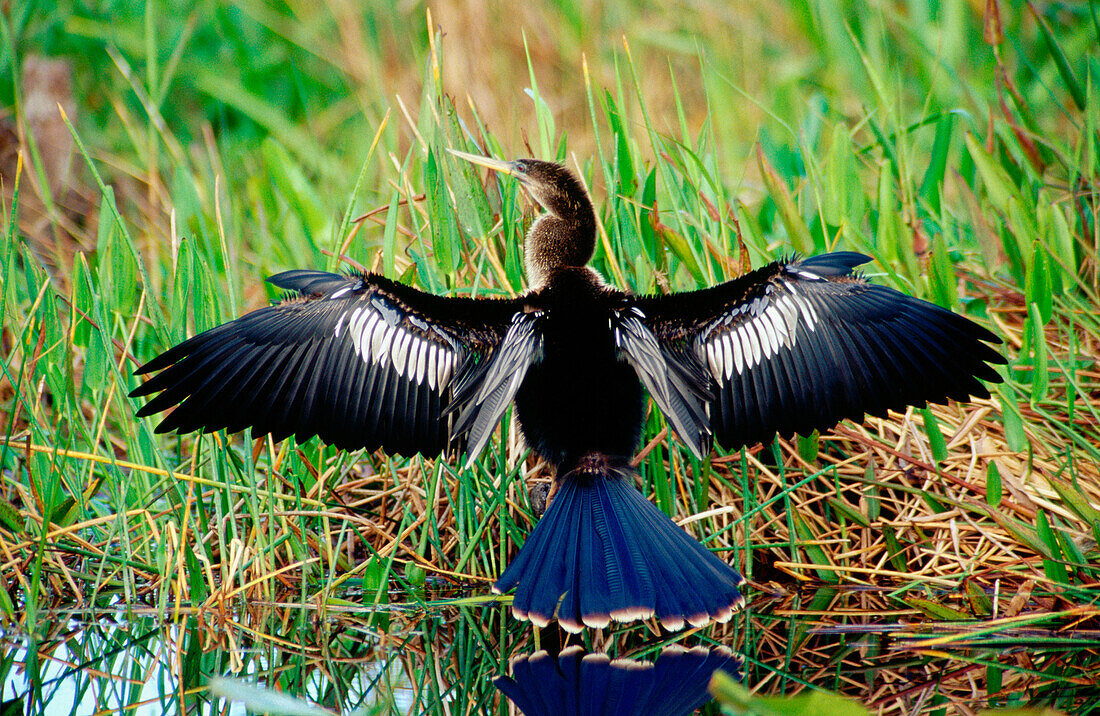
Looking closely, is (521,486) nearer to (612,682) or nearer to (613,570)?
(613,570)

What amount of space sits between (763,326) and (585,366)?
401mm

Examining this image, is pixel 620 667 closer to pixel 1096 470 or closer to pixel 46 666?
pixel 46 666

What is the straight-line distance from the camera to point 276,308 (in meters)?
2.38

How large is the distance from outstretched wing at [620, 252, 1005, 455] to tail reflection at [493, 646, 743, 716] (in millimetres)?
475

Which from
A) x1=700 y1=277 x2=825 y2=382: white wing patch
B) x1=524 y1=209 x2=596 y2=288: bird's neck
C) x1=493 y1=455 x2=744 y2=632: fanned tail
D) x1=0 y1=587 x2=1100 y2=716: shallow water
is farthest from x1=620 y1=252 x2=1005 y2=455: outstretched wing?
x1=0 y1=587 x2=1100 y2=716: shallow water

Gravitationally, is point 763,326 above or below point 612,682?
above

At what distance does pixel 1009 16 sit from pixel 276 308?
475cm

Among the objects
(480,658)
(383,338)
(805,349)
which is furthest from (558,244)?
(480,658)

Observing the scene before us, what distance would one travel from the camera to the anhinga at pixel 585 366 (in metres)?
2.30

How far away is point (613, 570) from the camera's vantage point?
2.16 meters

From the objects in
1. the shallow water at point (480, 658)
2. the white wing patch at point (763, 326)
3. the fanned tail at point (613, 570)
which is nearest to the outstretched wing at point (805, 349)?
the white wing patch at point (763, 326)

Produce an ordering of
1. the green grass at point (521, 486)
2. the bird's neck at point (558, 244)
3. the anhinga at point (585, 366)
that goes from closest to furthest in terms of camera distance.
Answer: the green grass at point (521, 486) < the anhinga at point (585, 366) < the bird's neck at point (558, 244)

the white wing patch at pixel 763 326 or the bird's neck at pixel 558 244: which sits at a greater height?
the bird's neck at pixel 558 244

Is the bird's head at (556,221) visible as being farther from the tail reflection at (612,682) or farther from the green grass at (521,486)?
the tail reflection at (612,682)
